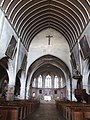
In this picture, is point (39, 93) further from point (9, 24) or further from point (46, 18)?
point (9, 24)

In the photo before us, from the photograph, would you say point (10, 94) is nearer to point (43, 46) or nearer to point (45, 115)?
point (45, 115)

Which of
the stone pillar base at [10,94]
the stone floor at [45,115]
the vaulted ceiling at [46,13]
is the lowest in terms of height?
the stone floor at [45,115]

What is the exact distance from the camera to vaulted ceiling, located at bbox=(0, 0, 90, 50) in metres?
11.8

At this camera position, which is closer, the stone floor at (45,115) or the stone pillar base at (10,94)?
the stone floor at (45,115)

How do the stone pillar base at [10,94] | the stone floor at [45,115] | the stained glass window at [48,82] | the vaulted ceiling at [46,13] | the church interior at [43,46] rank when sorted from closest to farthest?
the stone floor at [45,115], the church interior at [43,46], the vaulted ceiling at [46,13], the stone pillar base at [10,94], the stained glass window at [48,82]

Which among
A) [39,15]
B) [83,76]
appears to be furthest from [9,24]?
[83,76]

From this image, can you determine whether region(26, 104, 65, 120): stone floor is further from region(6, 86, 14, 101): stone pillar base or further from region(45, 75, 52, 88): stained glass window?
region(45, 75, 52, 88): stained glass window

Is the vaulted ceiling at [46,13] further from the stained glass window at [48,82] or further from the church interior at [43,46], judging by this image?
the stained glass window at [48,82]

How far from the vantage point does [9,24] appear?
12023 mm

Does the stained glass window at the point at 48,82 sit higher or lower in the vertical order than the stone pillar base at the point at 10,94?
higher

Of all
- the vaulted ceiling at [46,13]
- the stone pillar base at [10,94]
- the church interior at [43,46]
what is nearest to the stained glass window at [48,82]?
the church interior at [43,46]

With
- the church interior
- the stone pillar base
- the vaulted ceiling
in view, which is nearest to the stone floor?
the church interior

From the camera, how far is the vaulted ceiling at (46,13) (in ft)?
38.6

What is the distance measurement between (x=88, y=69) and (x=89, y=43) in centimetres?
378
